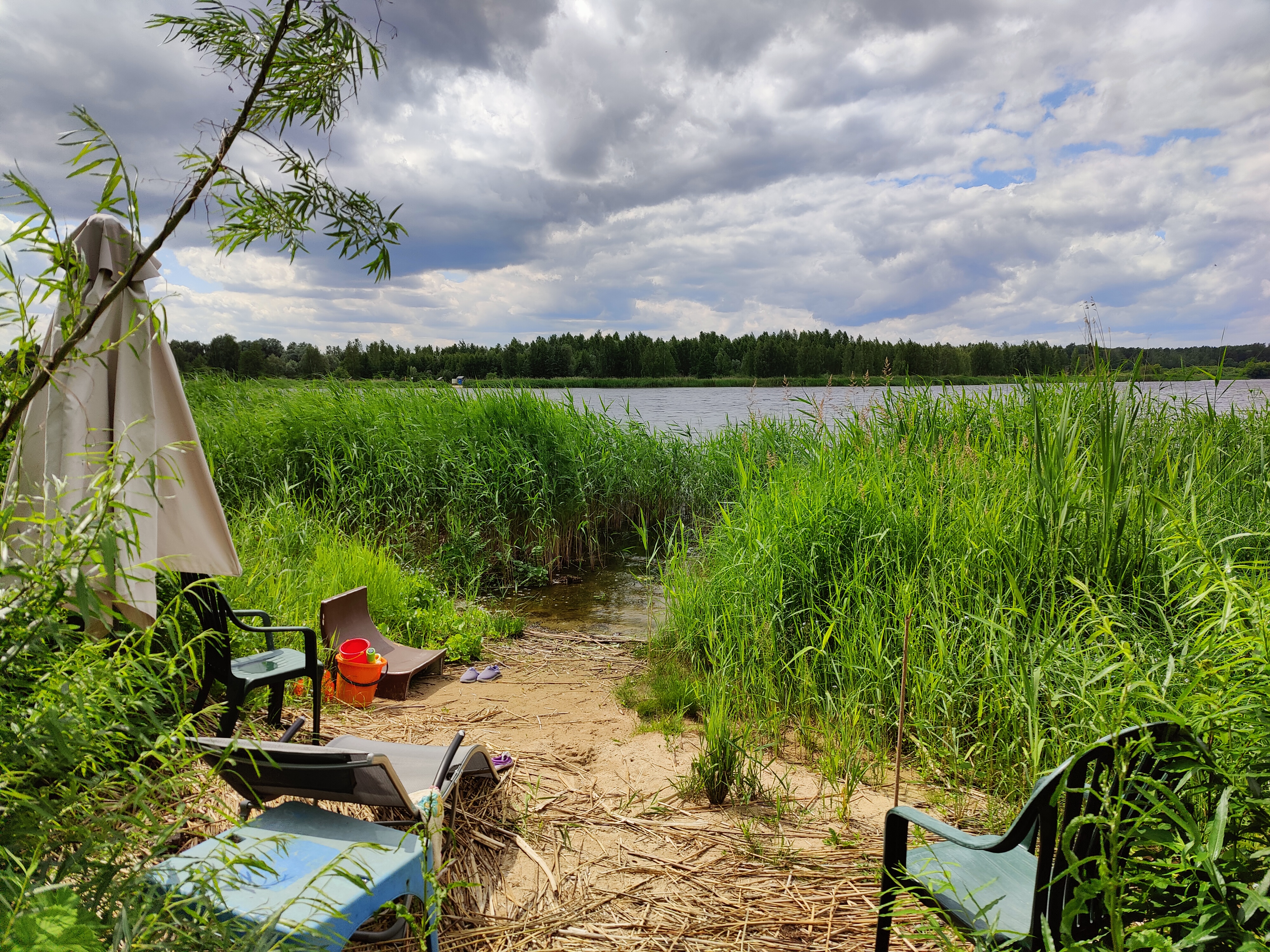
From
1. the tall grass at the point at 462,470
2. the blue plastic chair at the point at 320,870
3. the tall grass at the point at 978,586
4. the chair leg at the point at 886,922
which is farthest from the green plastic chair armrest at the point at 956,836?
the tall grass at the point at 462,470

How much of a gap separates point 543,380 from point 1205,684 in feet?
37.3

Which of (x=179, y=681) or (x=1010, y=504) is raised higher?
(x=1010, y=504)

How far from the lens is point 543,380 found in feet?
41.8

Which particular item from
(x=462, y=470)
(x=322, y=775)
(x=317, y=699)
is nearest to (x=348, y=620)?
(x=317, y=699)

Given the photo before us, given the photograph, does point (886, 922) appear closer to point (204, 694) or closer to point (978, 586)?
point (978, 586)

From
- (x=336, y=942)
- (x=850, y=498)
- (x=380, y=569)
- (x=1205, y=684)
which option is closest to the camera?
(x=336, y=942)

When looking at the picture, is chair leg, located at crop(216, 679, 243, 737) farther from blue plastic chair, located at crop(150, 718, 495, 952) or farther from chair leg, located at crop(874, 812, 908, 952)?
chair leg, located at crop(874, 812, 908, 952)

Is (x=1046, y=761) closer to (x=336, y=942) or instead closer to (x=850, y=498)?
(x=850, y=498)

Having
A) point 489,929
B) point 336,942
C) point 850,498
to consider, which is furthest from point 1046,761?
point 336,942

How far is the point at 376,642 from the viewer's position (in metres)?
5.45

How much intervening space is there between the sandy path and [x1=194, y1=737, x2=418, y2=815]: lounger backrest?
0.37 meters

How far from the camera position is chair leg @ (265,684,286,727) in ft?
13.3

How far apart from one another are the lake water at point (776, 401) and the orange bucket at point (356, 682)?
4731mm

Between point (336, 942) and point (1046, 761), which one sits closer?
point (336, 942)
